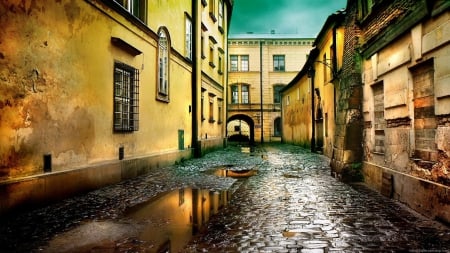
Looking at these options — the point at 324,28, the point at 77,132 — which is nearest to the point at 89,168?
the point at 77,132

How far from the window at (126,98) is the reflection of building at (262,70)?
107ft

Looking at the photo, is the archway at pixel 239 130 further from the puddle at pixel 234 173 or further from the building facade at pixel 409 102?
the building facade at pixel 409 102

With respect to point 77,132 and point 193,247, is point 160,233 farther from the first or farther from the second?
point 77,132

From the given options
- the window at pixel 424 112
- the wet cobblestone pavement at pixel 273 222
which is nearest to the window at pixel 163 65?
the wet cobblestone pavement at pixel 273 222

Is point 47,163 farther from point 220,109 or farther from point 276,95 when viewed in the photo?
point 276,95

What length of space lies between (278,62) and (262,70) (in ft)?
7.30

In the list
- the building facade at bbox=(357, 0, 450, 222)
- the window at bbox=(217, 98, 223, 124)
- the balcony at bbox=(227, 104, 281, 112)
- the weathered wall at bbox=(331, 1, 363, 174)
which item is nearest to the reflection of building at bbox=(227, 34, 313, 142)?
the balcony at bbox=(227, 104, 281, 112)

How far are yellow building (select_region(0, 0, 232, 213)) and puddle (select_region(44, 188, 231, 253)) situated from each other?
170 centimetres

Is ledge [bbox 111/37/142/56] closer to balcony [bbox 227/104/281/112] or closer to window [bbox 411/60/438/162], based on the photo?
window [bbox 411/60/438/162]

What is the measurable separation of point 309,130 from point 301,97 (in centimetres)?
435

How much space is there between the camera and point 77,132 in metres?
8.00

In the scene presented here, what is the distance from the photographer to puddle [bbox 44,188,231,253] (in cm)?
437

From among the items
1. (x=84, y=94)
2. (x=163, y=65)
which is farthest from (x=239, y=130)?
(x=84, y=94)

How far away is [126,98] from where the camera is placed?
10.7m
